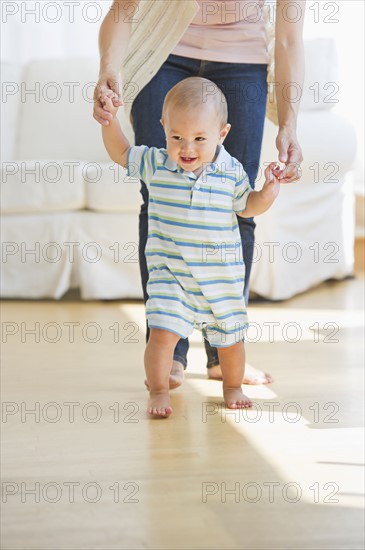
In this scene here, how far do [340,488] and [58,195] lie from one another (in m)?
2.05

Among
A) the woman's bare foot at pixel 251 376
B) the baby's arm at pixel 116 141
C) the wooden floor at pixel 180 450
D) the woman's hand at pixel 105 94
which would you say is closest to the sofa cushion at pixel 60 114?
the wooden floor at pixel 180 450

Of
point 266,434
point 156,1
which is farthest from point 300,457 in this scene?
point 156,1

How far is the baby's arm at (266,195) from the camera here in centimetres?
184

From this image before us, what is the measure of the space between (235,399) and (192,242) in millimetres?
375

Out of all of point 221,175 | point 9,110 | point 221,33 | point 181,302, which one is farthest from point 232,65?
point 9,110

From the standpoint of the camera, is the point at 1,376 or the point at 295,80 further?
the point at 1,376

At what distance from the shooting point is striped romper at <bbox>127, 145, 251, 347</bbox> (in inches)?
76.3

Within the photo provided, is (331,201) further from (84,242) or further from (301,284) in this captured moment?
(84,242)

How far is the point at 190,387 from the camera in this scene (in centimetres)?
224

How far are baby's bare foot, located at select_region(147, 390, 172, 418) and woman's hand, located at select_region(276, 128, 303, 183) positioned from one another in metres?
0.53

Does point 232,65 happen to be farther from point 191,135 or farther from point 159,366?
point 159,366

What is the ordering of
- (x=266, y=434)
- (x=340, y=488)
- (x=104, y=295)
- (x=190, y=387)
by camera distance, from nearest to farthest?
1. (x=340, y=488)
2. (x=266, y=434)
3. (x=190, y=387)
4. (x=104, y=295)

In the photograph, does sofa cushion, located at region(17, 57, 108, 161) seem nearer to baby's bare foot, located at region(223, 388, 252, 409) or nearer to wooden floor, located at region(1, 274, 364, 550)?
wooden floor, located at region(1, 274, 364, 550)

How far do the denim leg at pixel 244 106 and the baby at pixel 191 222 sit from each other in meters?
0.15
